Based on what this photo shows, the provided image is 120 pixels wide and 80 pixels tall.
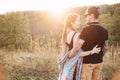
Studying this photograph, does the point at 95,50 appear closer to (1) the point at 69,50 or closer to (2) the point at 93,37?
(2) the point at 93,37

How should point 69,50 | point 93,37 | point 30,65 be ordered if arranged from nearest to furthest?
point 93,37 → point 69,50 → point 30,65

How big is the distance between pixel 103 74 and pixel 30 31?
94 centimetres

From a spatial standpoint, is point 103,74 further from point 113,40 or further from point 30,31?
point 30,31

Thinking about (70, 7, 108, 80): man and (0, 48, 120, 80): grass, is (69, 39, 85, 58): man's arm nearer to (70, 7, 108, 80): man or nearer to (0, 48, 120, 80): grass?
(70, 7, 108, 80): man

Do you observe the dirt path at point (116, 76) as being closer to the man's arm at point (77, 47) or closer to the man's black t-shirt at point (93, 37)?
the man's black t-shirt at point (93, 37)

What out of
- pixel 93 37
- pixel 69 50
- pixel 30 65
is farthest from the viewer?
pixel 30 65

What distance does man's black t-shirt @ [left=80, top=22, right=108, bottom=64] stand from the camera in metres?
5.01

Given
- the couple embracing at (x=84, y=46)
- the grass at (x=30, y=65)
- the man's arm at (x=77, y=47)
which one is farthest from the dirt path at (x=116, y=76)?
the grass at (x=30, y=65)

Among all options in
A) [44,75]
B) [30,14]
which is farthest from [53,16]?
[44,75]

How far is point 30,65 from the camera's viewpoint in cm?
535

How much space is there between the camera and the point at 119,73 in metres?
5.11

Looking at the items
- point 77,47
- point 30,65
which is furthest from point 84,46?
point 30,65

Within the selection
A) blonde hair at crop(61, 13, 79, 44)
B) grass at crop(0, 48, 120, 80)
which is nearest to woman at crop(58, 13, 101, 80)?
blonde hair at crop(61, 13, 79, 44)

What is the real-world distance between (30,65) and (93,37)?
2.63 ft
